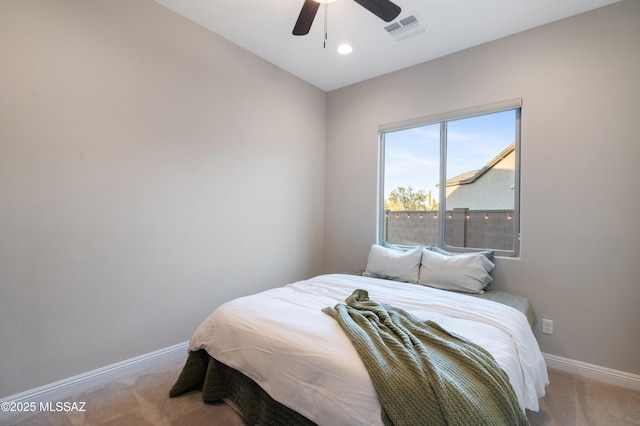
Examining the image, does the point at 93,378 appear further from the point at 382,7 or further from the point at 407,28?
the point at 407,28

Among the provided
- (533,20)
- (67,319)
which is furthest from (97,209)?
(533,20)

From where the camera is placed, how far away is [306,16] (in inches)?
78.3

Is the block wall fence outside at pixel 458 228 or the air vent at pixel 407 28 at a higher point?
the air vent at pixel 407 28

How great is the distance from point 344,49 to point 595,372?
3.44m

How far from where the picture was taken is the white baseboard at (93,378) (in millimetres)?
1864

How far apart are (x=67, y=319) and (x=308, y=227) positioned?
2405 mm

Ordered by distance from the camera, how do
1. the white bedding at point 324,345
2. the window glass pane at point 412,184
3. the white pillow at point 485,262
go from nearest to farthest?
the white bedding at point 324,345 < the white pillow at point 485,262 < the window glass pane at point 412,184

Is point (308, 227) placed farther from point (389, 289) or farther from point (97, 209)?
point (97, 209)

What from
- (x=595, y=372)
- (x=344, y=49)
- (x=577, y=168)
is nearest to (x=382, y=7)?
(x=344, y=49)

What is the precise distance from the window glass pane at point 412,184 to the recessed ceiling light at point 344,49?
1036 mm

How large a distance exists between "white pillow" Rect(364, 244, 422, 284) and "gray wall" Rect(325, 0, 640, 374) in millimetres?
738

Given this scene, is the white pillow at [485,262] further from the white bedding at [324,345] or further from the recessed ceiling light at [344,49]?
the recessed ceiling light at [344,49]

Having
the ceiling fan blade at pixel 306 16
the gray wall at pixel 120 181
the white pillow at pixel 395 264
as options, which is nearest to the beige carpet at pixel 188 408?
the gray wall at pixel 120 181

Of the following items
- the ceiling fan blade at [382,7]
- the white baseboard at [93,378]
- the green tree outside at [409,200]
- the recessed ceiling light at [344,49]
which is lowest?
the white baseboard at [93,378]
